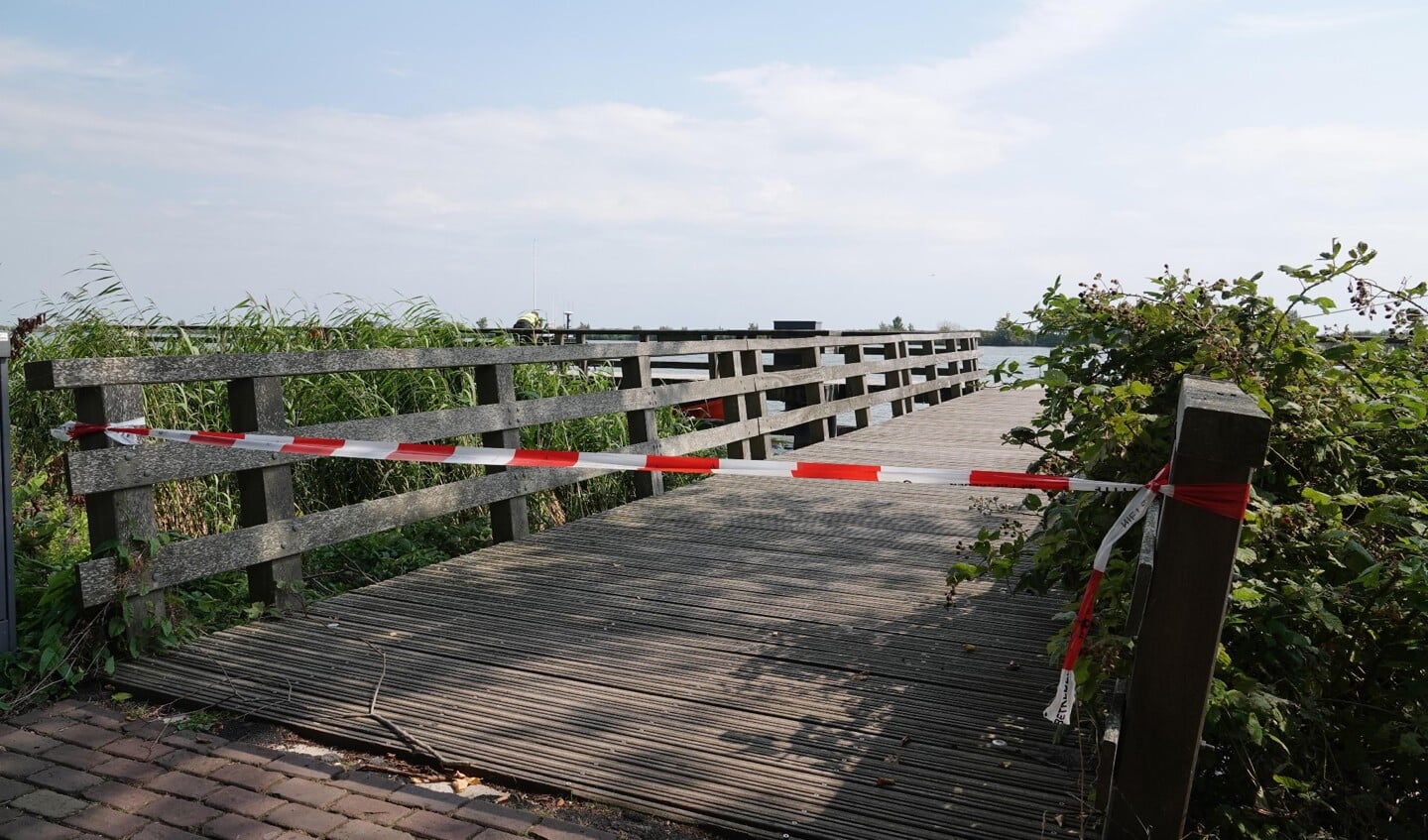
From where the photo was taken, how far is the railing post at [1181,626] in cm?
231

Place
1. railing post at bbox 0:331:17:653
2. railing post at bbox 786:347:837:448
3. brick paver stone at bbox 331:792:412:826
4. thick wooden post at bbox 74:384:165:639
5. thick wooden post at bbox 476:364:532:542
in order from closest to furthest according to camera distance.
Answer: brick paver stone at bbox 331:792:412:826 → railing post at bbox 0:331:17:653 → thick wooden post at bbox 74:384:165:639 → thick wooden post at bbox 476:364:532:542 → railing post at bbox 786:347:837:448

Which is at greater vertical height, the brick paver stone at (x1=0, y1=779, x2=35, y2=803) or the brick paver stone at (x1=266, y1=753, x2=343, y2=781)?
the brick paver stone at (x1=0, y1=779, x2=35, y2=803)

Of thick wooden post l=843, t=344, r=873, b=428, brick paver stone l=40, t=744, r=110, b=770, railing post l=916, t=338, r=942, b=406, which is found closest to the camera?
brick paver stone l=40, t=744, r=110, b=770

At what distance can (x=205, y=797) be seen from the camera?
3.09 meters

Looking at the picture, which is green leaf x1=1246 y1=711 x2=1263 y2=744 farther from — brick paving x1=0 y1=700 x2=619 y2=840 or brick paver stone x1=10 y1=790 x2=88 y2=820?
brick paver stone x1=10 y1=790 x2=88 y2=820

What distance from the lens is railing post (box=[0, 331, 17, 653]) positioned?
3.89 metres

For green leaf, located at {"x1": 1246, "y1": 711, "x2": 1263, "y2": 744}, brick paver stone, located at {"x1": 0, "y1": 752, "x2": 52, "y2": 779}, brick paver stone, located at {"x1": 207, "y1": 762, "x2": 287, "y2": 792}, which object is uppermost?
green leaf, located at {"x1": 1246, "y1": 711, "x2": 1263, "y2": 744}

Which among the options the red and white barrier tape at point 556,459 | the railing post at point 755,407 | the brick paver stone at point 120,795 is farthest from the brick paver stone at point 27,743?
the railing post at point 755,407

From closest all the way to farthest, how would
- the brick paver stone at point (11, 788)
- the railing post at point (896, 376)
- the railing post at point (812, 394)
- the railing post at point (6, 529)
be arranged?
the brick paver stone at point (11, 788)
the railing post at point (6, 529)
the railing post at point (812, 394)
the railing post at point (896, 376)

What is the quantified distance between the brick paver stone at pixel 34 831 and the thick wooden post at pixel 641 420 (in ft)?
15.6

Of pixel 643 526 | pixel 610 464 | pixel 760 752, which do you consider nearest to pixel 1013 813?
pixel 760 752

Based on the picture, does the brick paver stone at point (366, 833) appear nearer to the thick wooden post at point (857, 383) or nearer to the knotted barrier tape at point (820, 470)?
the knotted barrier tape at point (820, 470)

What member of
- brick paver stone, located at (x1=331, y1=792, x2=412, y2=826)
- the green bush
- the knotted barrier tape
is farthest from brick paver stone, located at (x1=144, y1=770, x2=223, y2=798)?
the green bush

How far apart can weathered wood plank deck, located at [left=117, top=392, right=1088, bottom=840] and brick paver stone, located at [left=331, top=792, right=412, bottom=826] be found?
0.98 feet
